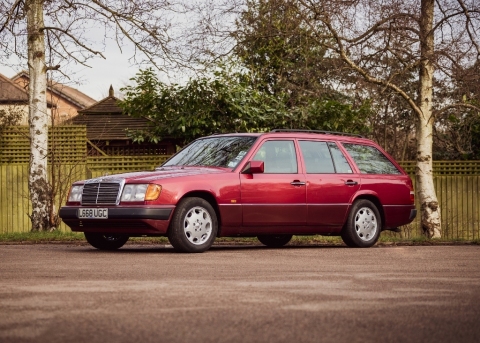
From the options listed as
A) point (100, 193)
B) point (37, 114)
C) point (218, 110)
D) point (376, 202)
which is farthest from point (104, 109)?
point (100, 193)

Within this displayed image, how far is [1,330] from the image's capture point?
6.07 metres

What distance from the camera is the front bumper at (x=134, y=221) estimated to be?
1226 cm

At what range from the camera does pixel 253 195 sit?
1334 centimetres

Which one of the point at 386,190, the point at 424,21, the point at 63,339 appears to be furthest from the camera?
the point at 424,21

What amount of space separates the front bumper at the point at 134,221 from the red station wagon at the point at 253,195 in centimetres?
1

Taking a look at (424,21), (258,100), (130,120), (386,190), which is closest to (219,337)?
(386,190)

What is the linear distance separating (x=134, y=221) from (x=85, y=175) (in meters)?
8.36

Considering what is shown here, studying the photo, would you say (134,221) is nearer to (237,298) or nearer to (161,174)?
(161,174)

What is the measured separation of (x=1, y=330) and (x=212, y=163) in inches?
304

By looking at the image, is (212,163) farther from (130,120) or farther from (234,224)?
(130,120)

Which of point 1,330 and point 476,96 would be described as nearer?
point 1,330

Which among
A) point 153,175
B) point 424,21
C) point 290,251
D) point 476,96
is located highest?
point 424,21

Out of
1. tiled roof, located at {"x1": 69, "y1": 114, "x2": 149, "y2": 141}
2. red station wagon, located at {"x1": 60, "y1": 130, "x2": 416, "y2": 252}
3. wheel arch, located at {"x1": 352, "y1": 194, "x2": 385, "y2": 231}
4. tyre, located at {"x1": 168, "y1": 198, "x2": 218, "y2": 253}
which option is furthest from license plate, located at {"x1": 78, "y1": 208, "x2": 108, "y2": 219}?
tiled roof, located at {"x1": 69, "y1": 114, "x2": 149, "y2": 141}

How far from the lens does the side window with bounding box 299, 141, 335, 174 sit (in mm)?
14281
